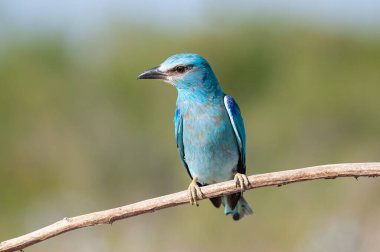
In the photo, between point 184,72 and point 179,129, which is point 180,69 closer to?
point 184,72

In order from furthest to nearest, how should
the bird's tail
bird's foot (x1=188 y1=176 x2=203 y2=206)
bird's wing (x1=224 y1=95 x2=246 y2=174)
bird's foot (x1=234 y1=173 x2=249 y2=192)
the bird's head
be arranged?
the bird's tail < bird's wing (x1=224 y1=95 x2=246 y2=174) < the bird's head < bird's foot (x1=188 y1=176 x2=203 y2=206) < bird's foot (x1=234 y1=173 x2=249 y2=192)

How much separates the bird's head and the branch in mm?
1370

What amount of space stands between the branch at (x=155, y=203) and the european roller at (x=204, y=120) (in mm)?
1151

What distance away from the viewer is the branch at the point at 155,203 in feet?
17.3

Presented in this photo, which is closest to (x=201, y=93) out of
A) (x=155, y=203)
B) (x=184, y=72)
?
(x=184, y=72)

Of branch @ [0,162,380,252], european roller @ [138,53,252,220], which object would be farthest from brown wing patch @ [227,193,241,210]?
branch @ [0,162,380,252]

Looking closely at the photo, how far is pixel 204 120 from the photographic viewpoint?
6754 mm

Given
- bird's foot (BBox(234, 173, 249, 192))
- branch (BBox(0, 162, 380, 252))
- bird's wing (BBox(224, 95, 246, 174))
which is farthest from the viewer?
bird's wing (BBox(224, 95, 246, 174))

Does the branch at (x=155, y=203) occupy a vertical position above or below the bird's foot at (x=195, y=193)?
above

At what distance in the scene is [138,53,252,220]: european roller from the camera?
22.2ft

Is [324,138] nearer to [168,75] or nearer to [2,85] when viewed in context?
[2,85]

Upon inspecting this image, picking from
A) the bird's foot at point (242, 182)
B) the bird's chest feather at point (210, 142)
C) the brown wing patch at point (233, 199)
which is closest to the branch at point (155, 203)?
the bird's foot at point (242, 182)

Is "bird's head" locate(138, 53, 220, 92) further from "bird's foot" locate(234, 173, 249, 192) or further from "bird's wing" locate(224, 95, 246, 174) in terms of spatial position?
"bird's foot" locate(234, 173, 249, 192)

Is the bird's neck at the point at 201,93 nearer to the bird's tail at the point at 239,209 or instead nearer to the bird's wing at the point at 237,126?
the bird's wing at the point at 237,126
